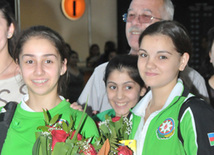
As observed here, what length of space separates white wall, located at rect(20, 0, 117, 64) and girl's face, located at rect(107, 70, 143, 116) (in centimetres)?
658

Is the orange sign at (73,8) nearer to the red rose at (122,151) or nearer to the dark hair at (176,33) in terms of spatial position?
the dark hair at (176,33)

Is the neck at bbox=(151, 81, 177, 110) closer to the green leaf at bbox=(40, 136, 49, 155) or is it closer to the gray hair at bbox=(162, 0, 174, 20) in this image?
the green leaf at bbox=(40, 136, 49, 155)

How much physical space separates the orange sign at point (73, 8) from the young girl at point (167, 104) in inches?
298

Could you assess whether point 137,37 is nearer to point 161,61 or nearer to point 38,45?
point 161,61

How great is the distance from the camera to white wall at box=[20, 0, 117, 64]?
897cm

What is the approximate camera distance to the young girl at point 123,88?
8.05 feet

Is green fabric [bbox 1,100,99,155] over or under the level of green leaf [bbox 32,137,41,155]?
under

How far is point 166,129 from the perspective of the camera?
180 centimetres

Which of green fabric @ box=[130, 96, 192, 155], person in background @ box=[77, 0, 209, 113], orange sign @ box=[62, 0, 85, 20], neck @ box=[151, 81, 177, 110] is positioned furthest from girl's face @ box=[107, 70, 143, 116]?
orange sign @ box=[62, 0, 85, 20]

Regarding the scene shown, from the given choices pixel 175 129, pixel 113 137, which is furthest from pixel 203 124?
pixel 113 137

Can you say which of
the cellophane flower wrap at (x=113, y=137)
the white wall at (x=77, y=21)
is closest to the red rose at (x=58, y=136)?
the cellophane flower wrap at (x=113, y=137)

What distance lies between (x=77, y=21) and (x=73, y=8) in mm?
641

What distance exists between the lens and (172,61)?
195 cm

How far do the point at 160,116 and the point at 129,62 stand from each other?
0.75 meters
